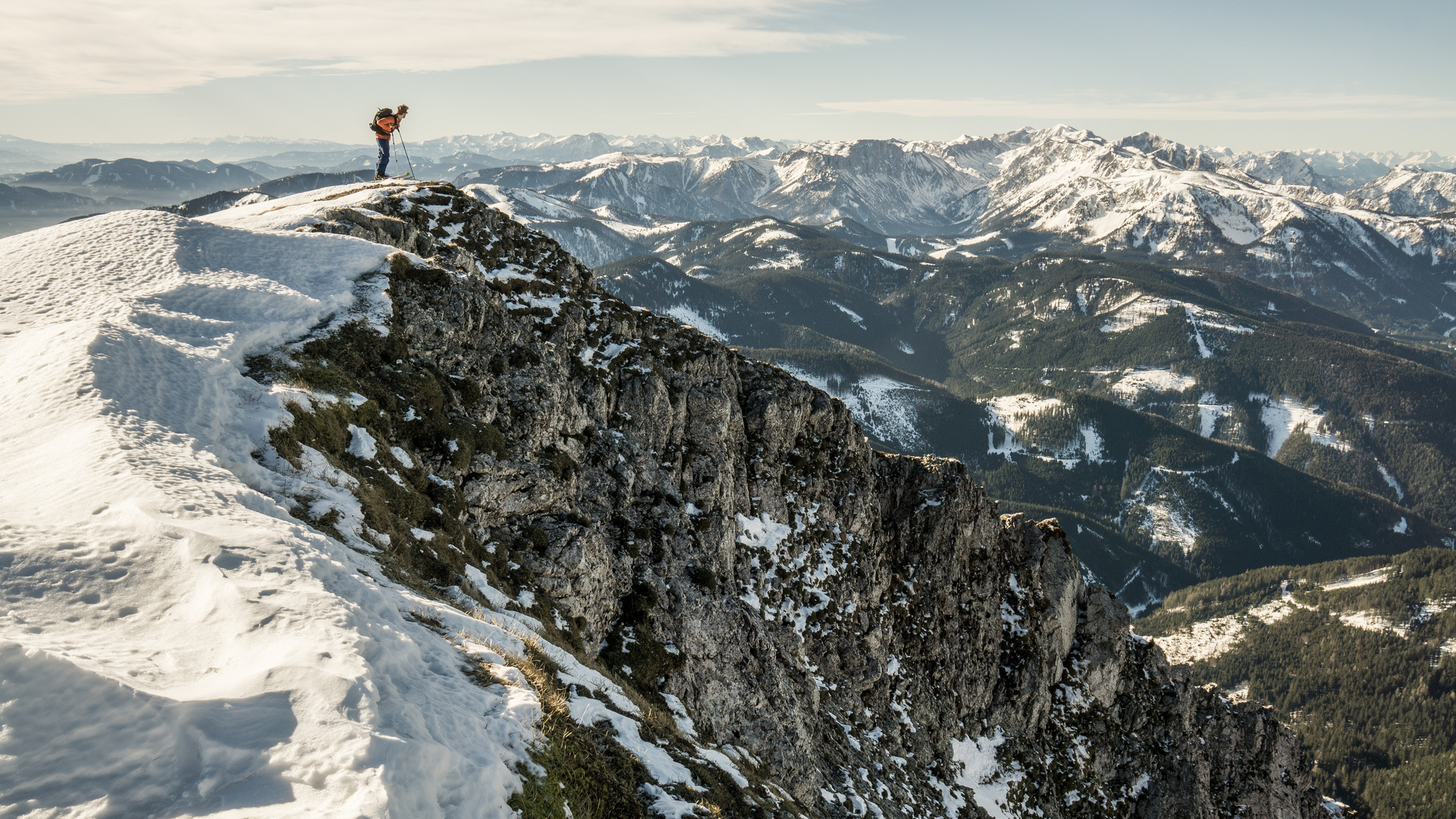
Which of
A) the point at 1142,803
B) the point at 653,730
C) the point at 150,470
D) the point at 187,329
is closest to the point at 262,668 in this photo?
the point at 150,470

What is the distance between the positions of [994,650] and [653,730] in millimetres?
50219


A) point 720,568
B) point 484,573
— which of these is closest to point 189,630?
point 484,573

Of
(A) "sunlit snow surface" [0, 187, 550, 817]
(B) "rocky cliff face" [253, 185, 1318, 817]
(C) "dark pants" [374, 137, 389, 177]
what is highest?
(C) "dark pants" [374, 137, 389, 177]

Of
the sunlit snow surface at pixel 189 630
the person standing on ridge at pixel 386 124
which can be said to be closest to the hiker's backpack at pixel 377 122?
the person standing on ridge at pixel 386 124

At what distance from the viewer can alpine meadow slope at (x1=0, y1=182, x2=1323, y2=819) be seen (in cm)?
958

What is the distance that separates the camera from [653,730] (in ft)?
57.3

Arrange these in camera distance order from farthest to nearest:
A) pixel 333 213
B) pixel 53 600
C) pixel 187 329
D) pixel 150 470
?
pixel 333 213, pixel 187 329, pixel 150 470, pixel 53 600

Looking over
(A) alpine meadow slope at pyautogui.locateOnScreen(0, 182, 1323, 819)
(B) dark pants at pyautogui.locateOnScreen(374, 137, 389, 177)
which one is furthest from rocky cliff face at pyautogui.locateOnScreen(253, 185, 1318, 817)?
(B) dark pants at pyautogui.locateOnScreen(374, 137, 389, 177)

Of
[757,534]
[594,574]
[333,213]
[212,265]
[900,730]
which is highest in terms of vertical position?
[333,213]

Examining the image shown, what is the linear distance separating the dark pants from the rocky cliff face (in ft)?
6.64

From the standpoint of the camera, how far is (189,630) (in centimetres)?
1073

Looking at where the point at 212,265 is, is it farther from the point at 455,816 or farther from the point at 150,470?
the point at 455,816

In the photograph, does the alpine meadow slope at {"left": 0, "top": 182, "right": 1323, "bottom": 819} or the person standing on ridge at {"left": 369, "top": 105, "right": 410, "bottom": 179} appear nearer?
the alpine meadow slope at {"left": 0, "top": 182, "right": 1323, "bottom": 819}

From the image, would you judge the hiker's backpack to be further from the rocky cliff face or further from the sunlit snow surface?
the sunlit snow surface
